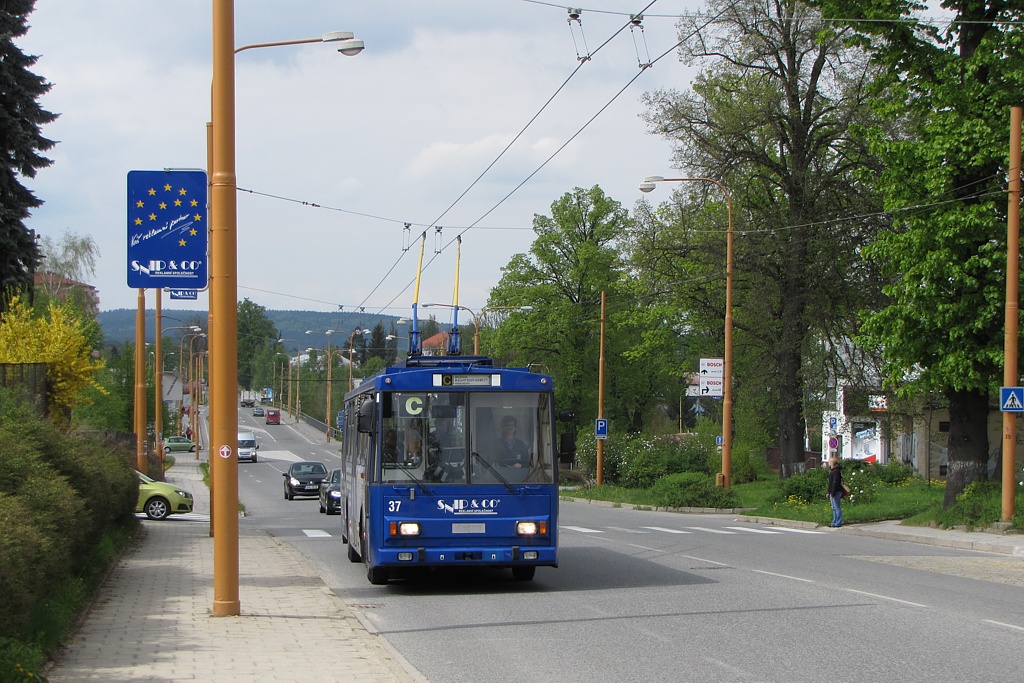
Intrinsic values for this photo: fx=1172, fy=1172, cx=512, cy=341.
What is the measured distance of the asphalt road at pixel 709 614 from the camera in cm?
889

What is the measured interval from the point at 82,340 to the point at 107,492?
45.6 ft

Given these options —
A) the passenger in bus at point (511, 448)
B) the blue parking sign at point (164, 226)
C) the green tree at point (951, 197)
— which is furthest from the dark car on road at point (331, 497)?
the passenger in bus at point (511, 448)

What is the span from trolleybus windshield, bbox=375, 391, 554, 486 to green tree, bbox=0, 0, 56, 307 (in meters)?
15.0

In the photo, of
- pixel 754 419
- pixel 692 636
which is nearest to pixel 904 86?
pixel 692 636

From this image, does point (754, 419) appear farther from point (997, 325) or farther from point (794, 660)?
point (794, 660)

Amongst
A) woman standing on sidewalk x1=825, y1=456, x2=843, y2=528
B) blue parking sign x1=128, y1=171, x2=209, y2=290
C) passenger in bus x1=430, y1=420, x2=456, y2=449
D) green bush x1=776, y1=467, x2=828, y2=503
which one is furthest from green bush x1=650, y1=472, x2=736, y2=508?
blue parking sign x1=128, y1=171, x2=209, y2=290

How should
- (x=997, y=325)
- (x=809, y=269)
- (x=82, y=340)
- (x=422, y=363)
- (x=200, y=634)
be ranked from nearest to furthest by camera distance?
(x=200, y=634) → (x=422, y=363) → (x=997, y=325) → (x=82, y=340) → (x=809, y=269)

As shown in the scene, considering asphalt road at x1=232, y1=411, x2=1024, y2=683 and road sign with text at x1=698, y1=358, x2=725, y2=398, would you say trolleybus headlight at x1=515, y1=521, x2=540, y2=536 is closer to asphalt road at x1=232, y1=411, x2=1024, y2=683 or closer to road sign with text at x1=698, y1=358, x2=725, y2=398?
asphalt road at x1=232, y1=411, x2=1024, y2=683

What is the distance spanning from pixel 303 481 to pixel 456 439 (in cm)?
3258

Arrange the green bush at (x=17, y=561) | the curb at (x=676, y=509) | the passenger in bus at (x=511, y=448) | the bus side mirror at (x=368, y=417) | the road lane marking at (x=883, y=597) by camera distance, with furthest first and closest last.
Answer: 1. the curb at (x=676, y=509)
2. the passenger in bus at (x=511, y=448)
3. the bus side mirror at (x=368, y=417)
4. the road lane marking at (x=883, y=597)
5. the green bush at (x=17, y=561)

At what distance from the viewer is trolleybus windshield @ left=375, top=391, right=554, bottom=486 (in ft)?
44.3

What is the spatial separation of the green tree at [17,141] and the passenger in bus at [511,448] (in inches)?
618

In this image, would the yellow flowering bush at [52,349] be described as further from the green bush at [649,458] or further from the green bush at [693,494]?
the green bush at [649,458]

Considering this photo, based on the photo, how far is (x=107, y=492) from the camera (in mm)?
14852
